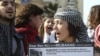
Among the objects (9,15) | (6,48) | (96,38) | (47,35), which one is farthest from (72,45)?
(47,35)

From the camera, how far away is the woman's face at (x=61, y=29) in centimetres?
404

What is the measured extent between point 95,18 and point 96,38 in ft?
1.61

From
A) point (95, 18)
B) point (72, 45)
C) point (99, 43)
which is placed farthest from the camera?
point (95, 18)

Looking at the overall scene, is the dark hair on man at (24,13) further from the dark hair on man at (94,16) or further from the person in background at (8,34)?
the person in background at (8,34)

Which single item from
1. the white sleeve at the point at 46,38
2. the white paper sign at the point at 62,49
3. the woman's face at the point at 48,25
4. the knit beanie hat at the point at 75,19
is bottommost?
the white sleeve at the point at 46,38

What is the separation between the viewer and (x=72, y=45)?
138 inches

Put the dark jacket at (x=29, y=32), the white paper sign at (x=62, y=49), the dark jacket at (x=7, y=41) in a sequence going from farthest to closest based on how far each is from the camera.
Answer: the dark jacket at (x=29, y=32)
the dark jacket at (x=7, y=41)
the white paper sign at (x=62, y=49)

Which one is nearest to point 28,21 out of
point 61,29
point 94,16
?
point 94,16

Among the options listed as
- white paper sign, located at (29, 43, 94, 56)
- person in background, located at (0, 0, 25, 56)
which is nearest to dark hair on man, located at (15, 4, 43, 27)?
person in background, located at (0, 0, 25, 56)

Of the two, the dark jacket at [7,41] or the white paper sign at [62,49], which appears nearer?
the white paper sign at [62,49]

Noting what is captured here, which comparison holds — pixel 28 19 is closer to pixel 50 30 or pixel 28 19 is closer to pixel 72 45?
pixel 72 45

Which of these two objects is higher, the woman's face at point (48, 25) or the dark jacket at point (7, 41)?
the dark jacket at point (7, 41)

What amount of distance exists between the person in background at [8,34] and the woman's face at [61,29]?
40cm

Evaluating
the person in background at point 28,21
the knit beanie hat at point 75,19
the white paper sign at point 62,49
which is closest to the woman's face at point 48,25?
the person in background at point 28,21
